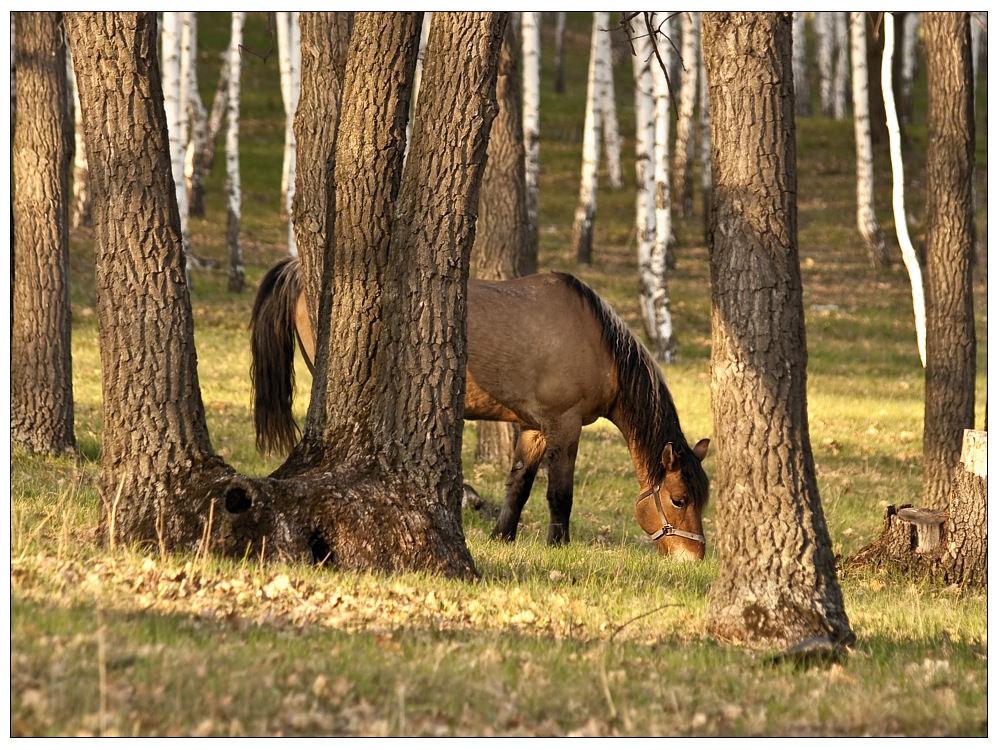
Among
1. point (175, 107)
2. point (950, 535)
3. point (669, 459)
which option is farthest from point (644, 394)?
point (175, 107)

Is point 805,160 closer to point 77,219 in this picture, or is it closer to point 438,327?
point 77,219

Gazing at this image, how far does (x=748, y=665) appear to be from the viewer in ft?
18.5

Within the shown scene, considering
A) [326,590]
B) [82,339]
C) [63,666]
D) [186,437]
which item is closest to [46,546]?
[186,437]

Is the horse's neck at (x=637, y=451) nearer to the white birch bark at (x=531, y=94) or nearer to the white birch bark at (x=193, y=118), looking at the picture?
the white birch bark at (x=531, y=94)

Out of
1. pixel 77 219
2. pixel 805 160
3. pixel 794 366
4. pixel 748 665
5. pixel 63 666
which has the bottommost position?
pixel 748 665

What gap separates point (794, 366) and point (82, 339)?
46.5 ft

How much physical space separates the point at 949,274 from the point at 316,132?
20.4 ft

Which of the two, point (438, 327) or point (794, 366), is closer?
point (794, 366)

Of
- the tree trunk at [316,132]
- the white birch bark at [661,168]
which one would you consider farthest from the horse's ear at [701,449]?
the white birch bark at [661,168]

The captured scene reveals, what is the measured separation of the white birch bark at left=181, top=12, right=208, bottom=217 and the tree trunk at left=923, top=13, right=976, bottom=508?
15.4 m

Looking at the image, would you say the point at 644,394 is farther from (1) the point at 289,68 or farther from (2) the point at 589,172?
(2) the point at 589,172

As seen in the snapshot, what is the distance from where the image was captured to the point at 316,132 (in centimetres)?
896

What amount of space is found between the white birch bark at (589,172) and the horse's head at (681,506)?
1697 cm

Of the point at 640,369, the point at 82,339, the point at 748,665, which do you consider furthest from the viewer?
the point at 82,339
